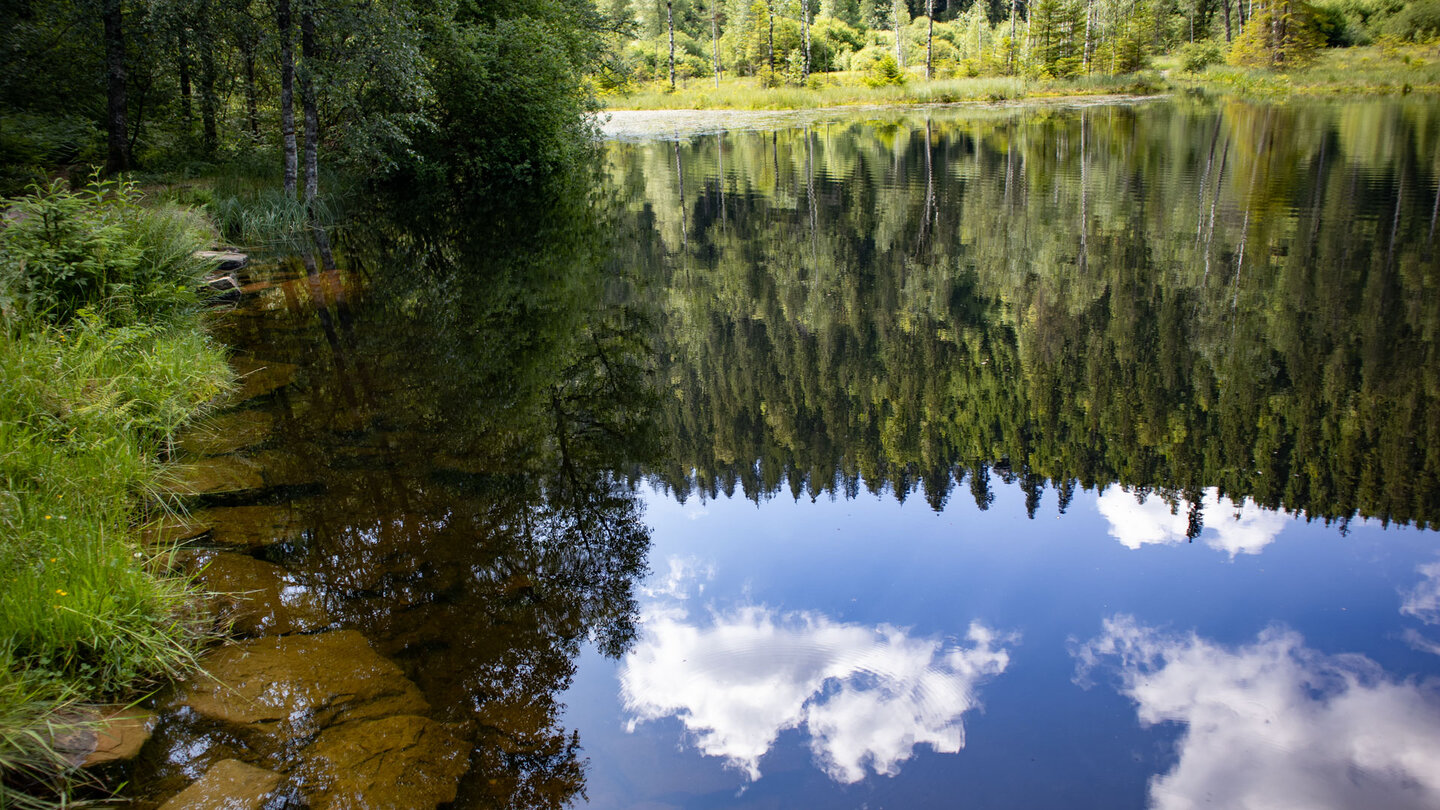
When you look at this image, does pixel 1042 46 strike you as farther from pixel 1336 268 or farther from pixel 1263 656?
pixel 1263 656

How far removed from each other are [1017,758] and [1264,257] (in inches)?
454

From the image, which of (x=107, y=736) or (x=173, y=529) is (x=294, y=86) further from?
(x=107, y=736)

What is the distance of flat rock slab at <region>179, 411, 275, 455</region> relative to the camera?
7066 mm

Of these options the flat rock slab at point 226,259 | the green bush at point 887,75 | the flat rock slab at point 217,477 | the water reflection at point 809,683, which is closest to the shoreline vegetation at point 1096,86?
the green bush at point 887,75

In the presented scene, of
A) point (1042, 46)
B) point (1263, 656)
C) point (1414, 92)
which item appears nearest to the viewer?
point (1263, 656)

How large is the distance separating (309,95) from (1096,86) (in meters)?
52.1

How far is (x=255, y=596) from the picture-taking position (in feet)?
16.5

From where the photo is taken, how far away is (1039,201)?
730 inches

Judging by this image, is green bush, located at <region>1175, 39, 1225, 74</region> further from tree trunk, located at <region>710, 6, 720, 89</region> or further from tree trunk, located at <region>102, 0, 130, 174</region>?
tree trunk, located at <region>102, 0, 130, 174</region>

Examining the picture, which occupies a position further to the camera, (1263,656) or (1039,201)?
(1039,201)

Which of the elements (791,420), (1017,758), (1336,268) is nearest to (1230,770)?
(1017,758)

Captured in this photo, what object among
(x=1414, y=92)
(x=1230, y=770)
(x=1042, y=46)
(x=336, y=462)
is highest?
(x=1042, y=46)

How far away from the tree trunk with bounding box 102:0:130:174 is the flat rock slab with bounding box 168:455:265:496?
1651cm

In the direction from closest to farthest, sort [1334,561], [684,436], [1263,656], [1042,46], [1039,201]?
1. [1263,656]
2. [1334,561]
3. [684,436]
4. [1039,201]
5. [1042,46]
